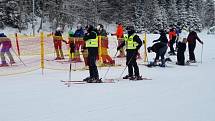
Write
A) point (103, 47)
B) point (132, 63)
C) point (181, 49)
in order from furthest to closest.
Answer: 1. point (181, 49)
2. point (103, 47)
3. point (132, 63)

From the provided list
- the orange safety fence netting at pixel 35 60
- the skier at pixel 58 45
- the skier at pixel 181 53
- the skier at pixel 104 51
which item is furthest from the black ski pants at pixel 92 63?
the skier at pixel 58 45

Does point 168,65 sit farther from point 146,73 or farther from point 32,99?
point 32,99

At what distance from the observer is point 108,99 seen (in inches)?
439

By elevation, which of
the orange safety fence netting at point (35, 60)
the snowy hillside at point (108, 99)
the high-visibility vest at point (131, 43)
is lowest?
the snowy hillside at point (108, 99)

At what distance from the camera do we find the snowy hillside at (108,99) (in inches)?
360

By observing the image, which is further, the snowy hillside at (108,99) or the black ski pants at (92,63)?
the black ski pants at (92,63)

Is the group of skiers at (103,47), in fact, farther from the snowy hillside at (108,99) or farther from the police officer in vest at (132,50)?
the snowy hillside at (108,99)

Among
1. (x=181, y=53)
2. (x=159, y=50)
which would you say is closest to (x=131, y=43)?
(x=159, y=50)

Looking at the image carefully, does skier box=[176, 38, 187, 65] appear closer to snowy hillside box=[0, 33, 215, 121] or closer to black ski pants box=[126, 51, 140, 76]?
snowy hillside box=[0, 33, 215, 121]

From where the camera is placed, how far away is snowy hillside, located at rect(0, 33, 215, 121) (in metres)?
9.13

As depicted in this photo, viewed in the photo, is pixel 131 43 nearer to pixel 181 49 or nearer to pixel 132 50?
pixel 132 50

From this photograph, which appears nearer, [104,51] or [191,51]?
[104,51]

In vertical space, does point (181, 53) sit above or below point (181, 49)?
below

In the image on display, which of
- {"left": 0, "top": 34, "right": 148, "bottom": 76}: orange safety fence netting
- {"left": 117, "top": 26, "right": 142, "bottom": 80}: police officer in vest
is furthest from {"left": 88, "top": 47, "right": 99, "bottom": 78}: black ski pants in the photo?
{"left": 0, "top": 34, "right": 148, "bottom": 76}: orange safety fence netting
